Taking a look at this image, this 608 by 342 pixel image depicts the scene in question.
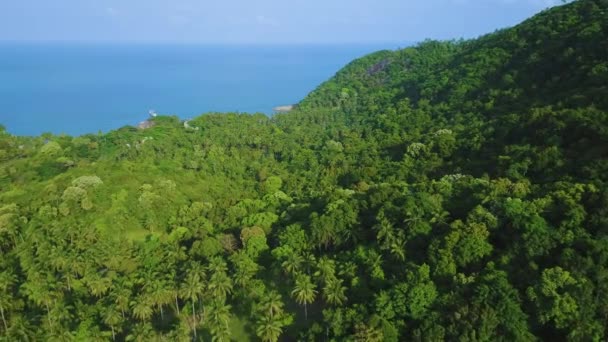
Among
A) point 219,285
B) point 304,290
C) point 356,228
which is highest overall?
point 356,228

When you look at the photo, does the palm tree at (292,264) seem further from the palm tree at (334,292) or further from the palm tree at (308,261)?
the palm tree at (334,292)

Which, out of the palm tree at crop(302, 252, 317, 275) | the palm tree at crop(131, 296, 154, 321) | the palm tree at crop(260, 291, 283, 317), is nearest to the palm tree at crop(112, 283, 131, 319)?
the palm tree at crop(131, 296, 154, 321)

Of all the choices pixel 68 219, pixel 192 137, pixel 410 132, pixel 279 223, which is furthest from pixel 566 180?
pixel 192 137

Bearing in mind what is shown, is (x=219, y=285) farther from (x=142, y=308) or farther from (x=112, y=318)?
(x=112, y=318)

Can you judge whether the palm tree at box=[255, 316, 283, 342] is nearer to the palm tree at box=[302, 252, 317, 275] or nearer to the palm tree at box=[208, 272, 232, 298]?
the palm tree at box=[208, 272, 232, 298]

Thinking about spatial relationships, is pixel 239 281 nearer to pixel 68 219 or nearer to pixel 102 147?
pixel 68 219

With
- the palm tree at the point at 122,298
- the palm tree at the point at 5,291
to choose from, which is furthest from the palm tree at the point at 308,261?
the palm tree at the point at 5,291

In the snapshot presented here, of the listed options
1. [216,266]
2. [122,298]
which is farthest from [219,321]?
[122,298]
